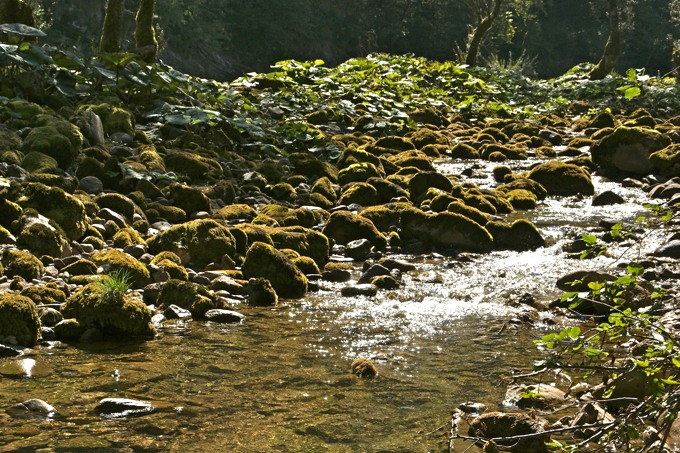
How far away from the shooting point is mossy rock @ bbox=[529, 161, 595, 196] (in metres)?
12.8

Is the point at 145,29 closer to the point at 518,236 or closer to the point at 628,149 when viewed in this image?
the point at 628,149

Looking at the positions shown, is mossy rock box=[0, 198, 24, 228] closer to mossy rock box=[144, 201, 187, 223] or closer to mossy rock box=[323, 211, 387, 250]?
mossy rock box=[144, 201, 187, 223]

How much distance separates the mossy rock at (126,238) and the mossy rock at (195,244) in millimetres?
121

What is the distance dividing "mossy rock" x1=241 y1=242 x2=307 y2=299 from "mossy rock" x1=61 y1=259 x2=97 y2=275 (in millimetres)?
1396

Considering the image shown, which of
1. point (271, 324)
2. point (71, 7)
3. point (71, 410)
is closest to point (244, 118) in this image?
point (271, 324)

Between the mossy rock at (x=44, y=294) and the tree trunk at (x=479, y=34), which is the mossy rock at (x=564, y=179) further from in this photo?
the tree trunk at (x=479, y=34)

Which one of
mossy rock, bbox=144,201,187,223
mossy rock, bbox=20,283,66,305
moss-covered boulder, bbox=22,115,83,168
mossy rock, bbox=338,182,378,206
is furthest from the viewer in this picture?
mossy rock, bbox=338,182,378,206

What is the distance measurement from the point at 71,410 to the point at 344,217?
5602 mm

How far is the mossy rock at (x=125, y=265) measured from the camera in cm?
687

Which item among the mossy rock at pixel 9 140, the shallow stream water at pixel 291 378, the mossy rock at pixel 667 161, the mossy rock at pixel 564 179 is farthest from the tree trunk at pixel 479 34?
the shallow stream water at pixel 291 378

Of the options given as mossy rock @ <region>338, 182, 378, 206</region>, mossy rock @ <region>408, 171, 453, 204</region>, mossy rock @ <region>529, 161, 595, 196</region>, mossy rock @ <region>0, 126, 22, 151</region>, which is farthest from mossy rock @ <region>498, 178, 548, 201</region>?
mossy rock @ <region>0, 126, 22, 151</region>

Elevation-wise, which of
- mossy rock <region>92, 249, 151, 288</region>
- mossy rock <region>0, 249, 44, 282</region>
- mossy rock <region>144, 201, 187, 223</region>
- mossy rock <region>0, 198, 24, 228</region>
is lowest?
mossy rock <region>144, 201, 187, 223</region>

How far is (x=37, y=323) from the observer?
17.9 feet

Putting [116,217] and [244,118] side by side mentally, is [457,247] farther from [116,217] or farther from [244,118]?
[244,118]
